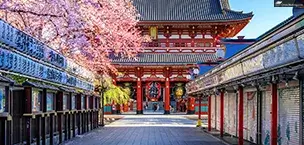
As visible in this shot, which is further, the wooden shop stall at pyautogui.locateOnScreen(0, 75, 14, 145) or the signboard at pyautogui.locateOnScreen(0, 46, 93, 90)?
the signboard at pyautogui.locateOnScreen(0, 46, 93, 90)

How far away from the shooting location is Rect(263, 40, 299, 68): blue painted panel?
8.89 meters

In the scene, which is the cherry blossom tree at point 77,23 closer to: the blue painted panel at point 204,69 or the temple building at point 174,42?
the blue painted panel at point 204,69

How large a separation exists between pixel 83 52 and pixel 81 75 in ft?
7.45

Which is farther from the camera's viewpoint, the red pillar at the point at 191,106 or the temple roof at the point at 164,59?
the red pillar at the point at 191,106

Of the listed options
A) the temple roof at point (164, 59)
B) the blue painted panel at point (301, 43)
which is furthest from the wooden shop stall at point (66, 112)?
the temple roof at point (164, 59)

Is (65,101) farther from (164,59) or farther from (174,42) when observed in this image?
(174,42)

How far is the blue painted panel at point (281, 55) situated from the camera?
29.2 ft

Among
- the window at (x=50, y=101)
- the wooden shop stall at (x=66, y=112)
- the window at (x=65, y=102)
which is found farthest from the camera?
the window at (x=65, y=102)

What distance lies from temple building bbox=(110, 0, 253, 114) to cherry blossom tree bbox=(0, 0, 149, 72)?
21.3 metres

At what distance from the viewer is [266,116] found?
615 inches

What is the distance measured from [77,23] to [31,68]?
3.41 metres

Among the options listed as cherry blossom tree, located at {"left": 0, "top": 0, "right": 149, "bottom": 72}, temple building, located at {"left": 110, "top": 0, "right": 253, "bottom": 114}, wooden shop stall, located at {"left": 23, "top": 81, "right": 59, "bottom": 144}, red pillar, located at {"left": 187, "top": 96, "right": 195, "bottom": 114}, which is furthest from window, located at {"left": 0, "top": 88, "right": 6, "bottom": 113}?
red pillar, located at {"left": 187, "top": 96, "right": 195, "bottom": 114}

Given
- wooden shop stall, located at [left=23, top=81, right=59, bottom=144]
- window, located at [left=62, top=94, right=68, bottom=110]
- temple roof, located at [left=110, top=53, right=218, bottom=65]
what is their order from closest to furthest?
1. wooden shop stall, located at [left=23, top=81, right=59, bottom=144]
2. window, located at [left=62, top=94, right=68, bottom=110]
3. temple roof, located at [left=110, top=53, right=218, bottom=65]

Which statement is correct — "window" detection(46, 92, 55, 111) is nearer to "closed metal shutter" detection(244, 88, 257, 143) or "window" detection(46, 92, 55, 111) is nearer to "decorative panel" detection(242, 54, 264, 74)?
"decorative panel" detection(242, 54, 264, 74)
